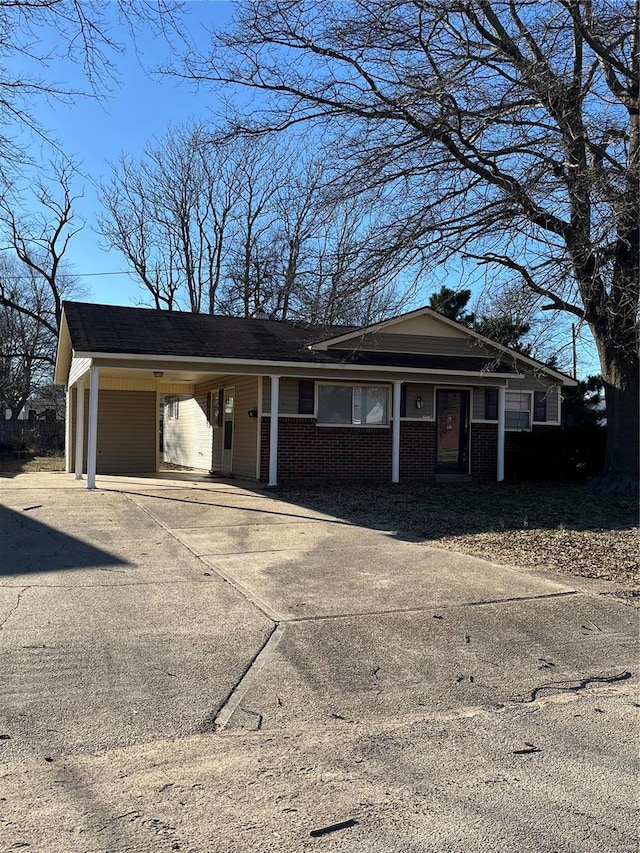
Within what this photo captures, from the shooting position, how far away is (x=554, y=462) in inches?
698

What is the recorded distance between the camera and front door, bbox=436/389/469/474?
57.6 ft

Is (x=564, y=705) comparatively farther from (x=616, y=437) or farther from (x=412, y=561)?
(x=616, y=437)

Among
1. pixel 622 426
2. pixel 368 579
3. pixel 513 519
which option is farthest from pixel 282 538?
pixel 622 426

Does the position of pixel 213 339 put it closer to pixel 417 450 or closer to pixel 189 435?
pixel 417 450

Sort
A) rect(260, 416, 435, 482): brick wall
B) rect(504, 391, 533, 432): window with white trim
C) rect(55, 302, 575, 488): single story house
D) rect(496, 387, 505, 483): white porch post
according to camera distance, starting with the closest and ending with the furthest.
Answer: rect(55, 302, 575, 488): single story house → rect(260, 416, 435, 482): brick wall → rect(496, 387, 505, 483): white porch post → rect(504, 391, 533, 432): window with white trim

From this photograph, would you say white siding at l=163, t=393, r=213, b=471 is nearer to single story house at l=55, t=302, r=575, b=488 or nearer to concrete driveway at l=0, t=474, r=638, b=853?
single story house at l=55, t=302, r=575, b=488

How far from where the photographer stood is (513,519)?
36.0ft

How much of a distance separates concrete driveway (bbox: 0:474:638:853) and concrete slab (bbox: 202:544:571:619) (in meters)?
0.04

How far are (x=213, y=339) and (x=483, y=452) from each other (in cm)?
724

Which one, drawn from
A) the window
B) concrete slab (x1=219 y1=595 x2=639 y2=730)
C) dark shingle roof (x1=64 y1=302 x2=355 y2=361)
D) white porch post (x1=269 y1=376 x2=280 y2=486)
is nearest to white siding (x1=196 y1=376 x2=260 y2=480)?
white porch post (x1=269 y1=376 x2=280 y2=486)

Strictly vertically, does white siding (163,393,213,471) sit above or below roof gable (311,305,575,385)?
below

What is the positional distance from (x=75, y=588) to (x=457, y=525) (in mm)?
5746

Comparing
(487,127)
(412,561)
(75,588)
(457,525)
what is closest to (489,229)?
(487,127)

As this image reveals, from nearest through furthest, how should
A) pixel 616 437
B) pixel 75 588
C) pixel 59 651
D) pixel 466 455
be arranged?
pixel 59 651 < pixel 75 588 < pixel 616 437 < pixel 466 455
